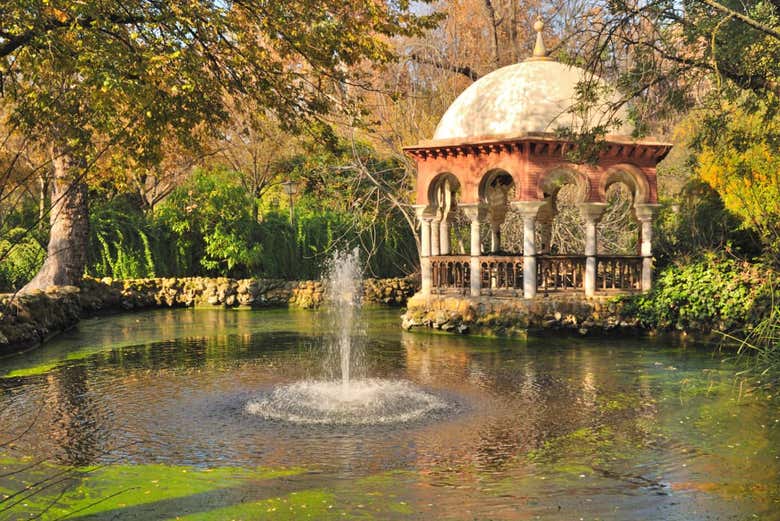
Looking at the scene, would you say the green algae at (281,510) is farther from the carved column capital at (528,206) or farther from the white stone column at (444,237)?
the white stone column at (444,237)

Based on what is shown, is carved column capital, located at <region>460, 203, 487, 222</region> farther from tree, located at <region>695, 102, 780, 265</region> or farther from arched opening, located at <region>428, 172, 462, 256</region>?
tree, located at <region>695, 102, 780, 265</region>

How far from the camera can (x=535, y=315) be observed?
1772 centimetres

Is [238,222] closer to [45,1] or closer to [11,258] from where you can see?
[11,258]

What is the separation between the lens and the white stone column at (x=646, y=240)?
60.9ft

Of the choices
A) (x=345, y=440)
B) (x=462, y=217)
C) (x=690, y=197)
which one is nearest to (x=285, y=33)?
(x=345, y=440)

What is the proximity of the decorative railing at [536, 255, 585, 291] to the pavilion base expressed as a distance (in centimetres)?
64

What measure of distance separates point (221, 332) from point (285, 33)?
28.4 ft

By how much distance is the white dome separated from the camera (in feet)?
59.1

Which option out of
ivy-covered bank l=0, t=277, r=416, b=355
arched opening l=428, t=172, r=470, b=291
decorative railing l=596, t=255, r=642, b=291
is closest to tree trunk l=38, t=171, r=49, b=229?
ivy-covered bank l=0, t=277, r=416, b=355

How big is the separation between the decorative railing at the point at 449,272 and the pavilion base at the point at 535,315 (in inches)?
35.0

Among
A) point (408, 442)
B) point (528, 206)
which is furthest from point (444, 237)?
point (408, 442)

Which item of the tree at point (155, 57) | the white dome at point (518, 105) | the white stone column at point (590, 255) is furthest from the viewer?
the white stone column at point (590, 255)

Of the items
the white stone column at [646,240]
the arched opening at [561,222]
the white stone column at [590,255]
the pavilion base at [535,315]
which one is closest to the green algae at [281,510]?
the pavilion base at [535,315]

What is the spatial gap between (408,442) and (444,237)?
511 inches
